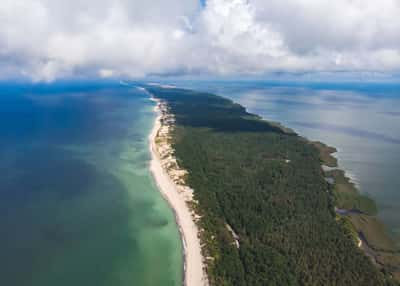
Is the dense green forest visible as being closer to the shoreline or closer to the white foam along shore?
the white foam along shore

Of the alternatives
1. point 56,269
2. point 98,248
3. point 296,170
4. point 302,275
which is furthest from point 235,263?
point 296,170

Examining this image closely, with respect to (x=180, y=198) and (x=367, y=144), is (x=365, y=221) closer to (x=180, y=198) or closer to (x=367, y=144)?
(x=180, y=198)

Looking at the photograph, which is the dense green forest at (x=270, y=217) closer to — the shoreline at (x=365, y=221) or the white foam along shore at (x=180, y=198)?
the white foam along shore at (x=180, y=198)

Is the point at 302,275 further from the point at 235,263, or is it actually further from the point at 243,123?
the point at 243,123

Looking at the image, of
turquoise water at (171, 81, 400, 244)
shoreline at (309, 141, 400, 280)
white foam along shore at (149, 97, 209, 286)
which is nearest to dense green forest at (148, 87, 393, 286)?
white foam along shore at (149, 97, 209, 286)

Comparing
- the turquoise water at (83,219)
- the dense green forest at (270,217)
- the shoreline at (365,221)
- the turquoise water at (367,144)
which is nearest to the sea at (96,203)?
the turquoise water at (83,219)
